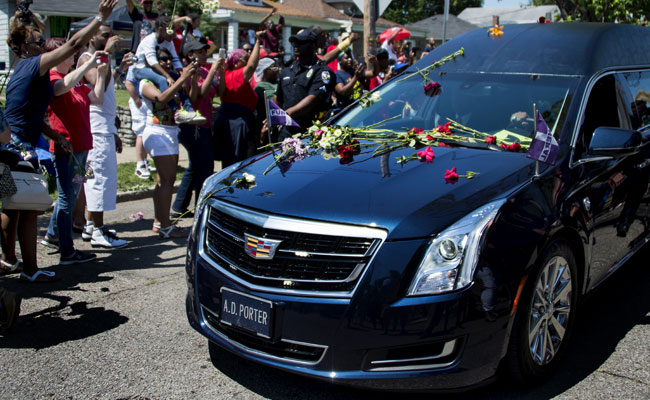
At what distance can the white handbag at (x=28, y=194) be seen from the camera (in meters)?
4.51

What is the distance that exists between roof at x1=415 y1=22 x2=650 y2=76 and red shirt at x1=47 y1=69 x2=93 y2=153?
10.1 ft

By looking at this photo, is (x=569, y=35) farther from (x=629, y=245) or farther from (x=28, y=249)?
(x=28, y=249)

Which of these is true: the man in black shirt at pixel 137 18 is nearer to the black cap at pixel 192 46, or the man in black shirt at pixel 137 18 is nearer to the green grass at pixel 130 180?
the green grass at pixel 130 180

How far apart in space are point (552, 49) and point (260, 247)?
2.71 m

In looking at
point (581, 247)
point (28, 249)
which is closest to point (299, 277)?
point (581, 247)

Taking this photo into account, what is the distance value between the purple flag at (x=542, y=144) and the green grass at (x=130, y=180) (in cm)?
651

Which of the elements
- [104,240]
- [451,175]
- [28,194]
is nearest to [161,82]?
[104,240]

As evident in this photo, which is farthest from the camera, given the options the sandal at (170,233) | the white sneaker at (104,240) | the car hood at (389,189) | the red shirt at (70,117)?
the sandal at (170,233)

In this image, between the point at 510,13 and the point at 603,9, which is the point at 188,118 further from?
the point at 510,13

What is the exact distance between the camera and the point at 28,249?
5.03 meters

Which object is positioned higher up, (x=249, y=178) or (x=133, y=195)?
(x=249, y=178)

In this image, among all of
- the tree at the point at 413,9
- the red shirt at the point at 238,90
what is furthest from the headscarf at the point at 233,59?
the tree at the point at 413,9

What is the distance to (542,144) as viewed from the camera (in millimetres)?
3482

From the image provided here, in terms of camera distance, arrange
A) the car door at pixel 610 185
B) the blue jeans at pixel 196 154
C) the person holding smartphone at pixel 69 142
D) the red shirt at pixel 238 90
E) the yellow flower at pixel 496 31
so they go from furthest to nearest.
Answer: the red shirt at pixel 238 90 < the blue jeans at pixel 196 154 < the person holding smartphone at pixel 69 142 < the yellow flower at pixel 496 31 < the car door at pixel 610 185
